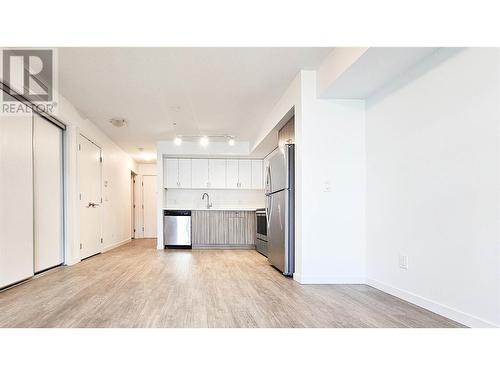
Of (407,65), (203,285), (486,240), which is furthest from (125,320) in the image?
(407,65)

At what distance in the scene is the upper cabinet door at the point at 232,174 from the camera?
7543 millimetres

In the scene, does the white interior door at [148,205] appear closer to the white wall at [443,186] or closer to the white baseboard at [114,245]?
the white baseboard at [114,245]

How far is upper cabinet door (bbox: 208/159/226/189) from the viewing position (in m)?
7.51

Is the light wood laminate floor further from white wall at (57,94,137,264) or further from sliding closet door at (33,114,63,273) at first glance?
white wall at (57,94,137,264)

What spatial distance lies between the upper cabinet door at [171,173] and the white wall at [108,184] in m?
1.09

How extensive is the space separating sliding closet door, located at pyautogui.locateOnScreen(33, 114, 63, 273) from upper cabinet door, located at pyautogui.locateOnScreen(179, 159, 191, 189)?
2.97m

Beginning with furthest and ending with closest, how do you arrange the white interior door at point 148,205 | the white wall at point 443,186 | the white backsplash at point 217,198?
the white interior door at point 148,205 < the white backsplash at point 217,198 < the white wall at point 443,186

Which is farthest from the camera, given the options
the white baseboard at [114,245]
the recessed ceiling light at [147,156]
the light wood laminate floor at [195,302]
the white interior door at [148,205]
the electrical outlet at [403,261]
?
the white interior door at [148,205]

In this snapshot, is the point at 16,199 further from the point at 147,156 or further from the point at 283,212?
the point at 147,156

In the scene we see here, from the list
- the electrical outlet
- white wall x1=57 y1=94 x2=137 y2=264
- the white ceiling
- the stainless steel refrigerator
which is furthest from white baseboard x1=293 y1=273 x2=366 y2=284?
white wall x1=57 y1=94 x2=137 y2=264

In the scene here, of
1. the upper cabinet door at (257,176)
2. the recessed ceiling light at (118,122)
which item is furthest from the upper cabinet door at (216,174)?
the recessed ceiling light at (118,122)

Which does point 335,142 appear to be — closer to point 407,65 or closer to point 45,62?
point 407,65
